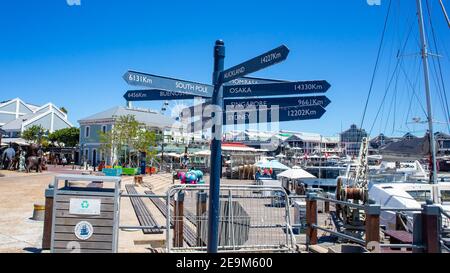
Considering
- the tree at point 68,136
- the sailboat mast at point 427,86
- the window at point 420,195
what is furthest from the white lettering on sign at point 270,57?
the tree at point 68,136

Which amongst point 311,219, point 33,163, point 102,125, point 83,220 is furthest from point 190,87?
point 102,125

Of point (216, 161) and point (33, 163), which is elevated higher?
point (216, 161)

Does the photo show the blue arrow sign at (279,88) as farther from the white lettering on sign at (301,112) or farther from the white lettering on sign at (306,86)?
the white lettering on sign at (301,112)

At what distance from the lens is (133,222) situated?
423 inches

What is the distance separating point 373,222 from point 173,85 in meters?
3.70

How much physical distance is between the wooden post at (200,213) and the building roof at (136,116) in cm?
5379

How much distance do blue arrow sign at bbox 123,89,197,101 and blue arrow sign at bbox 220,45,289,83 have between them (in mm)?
1039

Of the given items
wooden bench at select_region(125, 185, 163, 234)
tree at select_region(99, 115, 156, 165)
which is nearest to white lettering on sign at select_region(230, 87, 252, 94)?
wooden bench at select_region(125, 185, 163, 234)

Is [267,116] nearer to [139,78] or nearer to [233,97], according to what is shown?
[233,97]

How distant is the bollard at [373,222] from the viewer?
5.98 metres

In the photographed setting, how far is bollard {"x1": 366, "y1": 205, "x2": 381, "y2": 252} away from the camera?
19.6 ft

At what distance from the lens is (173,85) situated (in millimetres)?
4992

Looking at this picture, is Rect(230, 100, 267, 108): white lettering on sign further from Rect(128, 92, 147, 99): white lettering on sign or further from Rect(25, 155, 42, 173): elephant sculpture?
Rect(25, 155, 42, 173): elephant sculpture
